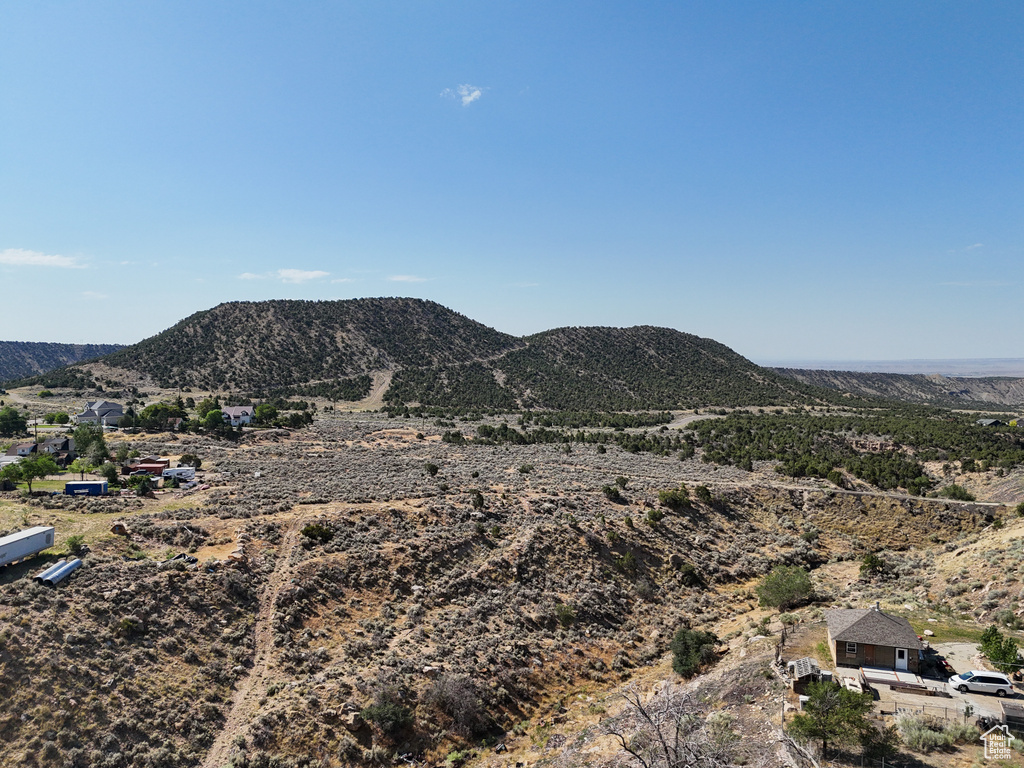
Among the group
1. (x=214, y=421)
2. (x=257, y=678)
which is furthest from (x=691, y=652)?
(x=214, y=421)

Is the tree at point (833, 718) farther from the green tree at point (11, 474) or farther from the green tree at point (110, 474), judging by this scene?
the green tree at point (11, 474)

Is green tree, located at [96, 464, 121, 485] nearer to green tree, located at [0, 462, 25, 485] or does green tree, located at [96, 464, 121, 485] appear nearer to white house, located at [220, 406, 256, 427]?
green tree, located at [0, 462, 25, 485]

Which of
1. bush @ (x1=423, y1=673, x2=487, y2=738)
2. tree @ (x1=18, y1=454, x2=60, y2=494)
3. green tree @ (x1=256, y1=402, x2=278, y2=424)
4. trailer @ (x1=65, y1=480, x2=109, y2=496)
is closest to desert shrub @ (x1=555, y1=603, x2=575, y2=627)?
bush @ (x1=423, y1=673, x2=487, y2=738)

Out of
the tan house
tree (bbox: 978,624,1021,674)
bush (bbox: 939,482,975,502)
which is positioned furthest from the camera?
bush (bbox: 939,482,975,502)

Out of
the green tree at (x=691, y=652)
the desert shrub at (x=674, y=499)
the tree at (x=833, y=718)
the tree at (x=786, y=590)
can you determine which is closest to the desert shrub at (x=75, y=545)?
the green tree at (x=691, y=652)

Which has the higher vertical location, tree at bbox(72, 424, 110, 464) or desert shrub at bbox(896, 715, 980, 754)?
tree at bbox(72, 424, 110, 464)

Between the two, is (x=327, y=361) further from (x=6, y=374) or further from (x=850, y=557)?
(x=6, y=374)

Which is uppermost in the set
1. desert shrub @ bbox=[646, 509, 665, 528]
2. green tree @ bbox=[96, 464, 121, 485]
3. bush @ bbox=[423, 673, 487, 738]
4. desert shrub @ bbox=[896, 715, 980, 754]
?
green tree @ bbox=[96, 464, 121, 485]

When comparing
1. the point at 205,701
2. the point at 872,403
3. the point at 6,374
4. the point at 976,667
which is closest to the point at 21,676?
the point at 205,701
